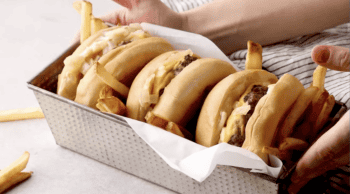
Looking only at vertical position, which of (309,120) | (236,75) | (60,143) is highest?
(236,75)

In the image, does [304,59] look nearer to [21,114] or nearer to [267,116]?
[267,116]

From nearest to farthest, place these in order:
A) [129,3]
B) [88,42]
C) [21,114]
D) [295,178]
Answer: [295,178] < [88,42] < [21,114] < [129,3]

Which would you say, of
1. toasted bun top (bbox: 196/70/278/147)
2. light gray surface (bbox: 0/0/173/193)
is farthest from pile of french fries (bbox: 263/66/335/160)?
light gray surface (bbox: 0/0/173/193)

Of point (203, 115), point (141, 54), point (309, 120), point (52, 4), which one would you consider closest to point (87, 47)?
point (141, 54)

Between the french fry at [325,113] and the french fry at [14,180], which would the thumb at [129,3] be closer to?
the french fry at [14,180]

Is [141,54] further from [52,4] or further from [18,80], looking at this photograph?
[52,4]

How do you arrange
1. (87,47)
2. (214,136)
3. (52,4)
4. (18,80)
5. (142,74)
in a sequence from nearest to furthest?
(214,136)
(142,74)
(87,47)
(18,80)
(52,4)

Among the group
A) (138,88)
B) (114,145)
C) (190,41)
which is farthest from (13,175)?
(190,41)
